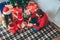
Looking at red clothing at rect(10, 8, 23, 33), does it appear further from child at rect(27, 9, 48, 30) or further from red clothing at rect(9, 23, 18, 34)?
Answer: child at rect(27, 9, 48, 30)

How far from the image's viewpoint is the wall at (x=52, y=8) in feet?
3.80

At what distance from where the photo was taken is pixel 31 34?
112cm

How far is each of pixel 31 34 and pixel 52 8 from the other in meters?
0.30

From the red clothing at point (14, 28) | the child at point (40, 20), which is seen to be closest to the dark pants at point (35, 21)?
the child at point (40, 20)

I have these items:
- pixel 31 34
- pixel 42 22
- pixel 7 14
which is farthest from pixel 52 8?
pixel 7 14

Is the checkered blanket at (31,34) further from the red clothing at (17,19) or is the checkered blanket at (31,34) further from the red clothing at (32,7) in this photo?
the red clothing at (32,7)

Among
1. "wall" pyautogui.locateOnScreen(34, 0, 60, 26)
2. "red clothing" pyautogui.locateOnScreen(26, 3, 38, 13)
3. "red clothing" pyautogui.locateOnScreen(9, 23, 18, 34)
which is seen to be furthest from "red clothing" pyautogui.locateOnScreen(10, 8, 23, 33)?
"wall" pyautogui.locateOnScreen(34, 0, 60, 26)

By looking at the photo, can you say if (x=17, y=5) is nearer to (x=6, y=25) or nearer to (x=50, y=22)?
(x=6, y=25)

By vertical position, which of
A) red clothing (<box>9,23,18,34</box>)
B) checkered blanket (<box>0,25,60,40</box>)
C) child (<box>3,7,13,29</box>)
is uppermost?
child (<box>3,7,13,29</box>)

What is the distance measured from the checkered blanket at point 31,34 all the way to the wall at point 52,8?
0.35ft

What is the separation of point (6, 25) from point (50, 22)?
0.40 m

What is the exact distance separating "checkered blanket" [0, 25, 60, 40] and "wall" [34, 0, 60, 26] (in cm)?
11

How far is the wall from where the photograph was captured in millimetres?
1159

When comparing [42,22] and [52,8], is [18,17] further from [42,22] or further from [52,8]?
[52,8]
